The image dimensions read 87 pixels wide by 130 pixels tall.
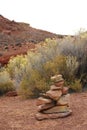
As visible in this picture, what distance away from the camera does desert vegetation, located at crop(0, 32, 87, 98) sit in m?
13.4

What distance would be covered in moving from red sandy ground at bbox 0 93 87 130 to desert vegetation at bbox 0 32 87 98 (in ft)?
2.58

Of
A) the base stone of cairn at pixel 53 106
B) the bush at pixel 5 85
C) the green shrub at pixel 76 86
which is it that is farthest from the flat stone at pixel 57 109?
the bush at pixel 5 85

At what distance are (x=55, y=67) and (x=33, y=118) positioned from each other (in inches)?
140

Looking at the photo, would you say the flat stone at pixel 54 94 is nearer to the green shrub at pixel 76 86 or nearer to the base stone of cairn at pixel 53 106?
the base stone of cairn at pixel 53 106

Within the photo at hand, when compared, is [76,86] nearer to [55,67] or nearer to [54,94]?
[55,67]

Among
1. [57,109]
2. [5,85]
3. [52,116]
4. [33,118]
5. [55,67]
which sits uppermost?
[55,67]

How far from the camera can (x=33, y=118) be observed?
34.6ft

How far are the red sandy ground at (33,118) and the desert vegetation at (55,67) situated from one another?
79 centimetres

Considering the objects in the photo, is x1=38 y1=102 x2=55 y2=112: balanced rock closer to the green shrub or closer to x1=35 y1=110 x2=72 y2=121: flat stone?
x1=35 y1=110 x2=72 y2=121: flat stone

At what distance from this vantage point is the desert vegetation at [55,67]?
1342 centimetres

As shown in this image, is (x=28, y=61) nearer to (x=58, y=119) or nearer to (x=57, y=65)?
Answer: (x=57, y=65)

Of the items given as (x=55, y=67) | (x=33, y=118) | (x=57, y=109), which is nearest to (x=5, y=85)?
(x=55, y=67)

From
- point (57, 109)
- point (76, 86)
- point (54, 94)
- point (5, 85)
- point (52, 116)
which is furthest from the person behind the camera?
point (5, 85)

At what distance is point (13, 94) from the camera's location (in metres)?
15.3
